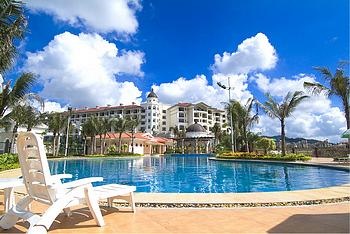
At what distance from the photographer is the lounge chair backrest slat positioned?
13.4 feet

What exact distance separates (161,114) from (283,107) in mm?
77189

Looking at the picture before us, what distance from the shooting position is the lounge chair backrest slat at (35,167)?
13.4 feet

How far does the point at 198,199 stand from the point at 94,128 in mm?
48420

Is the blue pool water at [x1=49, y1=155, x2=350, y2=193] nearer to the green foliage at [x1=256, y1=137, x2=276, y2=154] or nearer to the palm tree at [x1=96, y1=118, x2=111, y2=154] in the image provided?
the green foliage at [x1=256, y1=137, x2=276, y2=154]

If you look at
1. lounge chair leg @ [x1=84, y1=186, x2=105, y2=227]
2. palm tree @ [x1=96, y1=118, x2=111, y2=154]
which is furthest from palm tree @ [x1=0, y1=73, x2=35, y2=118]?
palm tree @ [x1=96, y1=118, x2=111, y2=154]

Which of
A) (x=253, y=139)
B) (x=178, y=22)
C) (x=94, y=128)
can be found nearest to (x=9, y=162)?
(x=178, y=22)

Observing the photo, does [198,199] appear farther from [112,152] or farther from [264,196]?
[112,152]

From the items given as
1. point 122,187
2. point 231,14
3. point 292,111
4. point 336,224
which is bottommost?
point 336,224

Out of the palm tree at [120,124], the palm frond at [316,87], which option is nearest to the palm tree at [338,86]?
the palm frond at [316,87]

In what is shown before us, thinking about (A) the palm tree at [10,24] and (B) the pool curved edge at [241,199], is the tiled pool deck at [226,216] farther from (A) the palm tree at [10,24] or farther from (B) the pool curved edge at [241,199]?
(A) the palm tree at [10,24]

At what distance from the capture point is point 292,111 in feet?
87.4

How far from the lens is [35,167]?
168 inches

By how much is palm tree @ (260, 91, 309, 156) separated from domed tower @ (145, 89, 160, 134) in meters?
72.3

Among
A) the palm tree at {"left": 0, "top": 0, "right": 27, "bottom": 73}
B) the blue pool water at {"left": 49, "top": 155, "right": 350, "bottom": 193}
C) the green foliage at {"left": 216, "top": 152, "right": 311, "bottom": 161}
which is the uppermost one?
the palm tree at {"left": 0, "top": 0, "right": 27, "bottom": 73}
